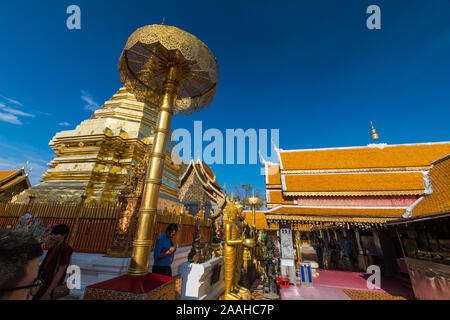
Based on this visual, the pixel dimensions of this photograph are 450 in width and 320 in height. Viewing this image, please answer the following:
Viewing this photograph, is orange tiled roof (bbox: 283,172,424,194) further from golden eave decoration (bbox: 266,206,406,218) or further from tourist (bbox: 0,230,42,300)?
tourist (bbox: 0,230,42,300)

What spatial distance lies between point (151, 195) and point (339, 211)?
9.17 metres

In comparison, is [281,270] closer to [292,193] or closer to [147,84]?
[292,193]

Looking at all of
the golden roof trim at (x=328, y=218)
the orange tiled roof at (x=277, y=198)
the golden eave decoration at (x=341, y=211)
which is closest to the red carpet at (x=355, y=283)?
the golden roof trim at (x=328, y=218)

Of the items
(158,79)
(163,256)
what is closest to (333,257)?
(163,256)

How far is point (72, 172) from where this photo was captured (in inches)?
317

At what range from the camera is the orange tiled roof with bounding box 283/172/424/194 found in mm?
9344

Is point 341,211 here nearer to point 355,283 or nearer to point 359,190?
point 359,190

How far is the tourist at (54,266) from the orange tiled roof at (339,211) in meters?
7.68

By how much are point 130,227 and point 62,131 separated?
8566 millimetres

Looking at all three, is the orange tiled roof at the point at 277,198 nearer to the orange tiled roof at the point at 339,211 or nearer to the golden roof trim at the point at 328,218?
the orange tiled roof at the point at 339,211

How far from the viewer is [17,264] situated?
3.82ft
